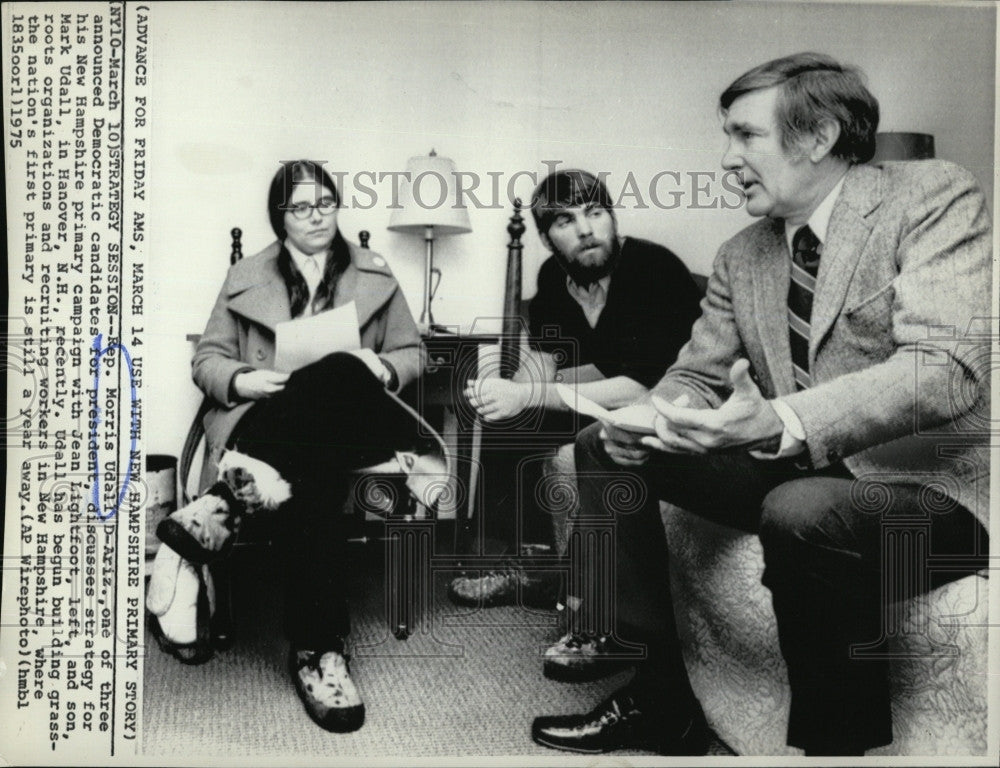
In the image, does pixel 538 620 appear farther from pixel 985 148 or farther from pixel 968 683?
pixel 985 148

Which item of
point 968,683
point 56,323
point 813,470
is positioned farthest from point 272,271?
point 968,683

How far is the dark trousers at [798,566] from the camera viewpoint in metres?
2.29

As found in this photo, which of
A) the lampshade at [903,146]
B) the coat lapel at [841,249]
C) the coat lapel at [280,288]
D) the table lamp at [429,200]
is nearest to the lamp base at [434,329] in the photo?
the table lamp at [429,200]

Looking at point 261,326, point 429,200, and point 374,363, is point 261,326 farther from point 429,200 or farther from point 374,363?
point 429,200

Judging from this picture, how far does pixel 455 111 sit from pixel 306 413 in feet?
2.62

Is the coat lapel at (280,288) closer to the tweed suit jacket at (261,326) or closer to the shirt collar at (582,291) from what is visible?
the tweed suit jacket at (261,326)

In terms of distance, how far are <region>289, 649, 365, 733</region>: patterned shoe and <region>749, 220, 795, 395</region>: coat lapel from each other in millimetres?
1216

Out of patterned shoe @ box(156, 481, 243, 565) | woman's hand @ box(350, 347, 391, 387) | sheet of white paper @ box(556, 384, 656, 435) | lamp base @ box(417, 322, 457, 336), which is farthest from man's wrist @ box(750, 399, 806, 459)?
patterned shoe @ box(156, 481, 243, 565)

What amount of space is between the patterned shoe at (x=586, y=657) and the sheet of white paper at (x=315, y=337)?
2.84ft

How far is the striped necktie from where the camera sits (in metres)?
2.29

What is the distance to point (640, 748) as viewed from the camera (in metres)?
2.38

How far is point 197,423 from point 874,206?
1.65m

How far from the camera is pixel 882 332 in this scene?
2.27 metres

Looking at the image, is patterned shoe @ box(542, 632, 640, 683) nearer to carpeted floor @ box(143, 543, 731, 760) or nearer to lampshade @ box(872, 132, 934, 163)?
carpeted floor @ box(143, 543, 731, 760)
